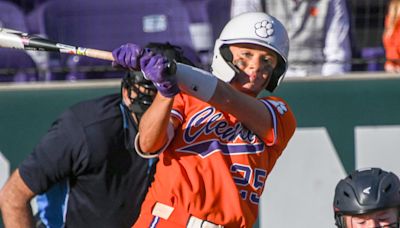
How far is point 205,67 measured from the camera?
19.5 feet

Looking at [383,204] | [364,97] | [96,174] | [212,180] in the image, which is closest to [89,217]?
[96,174]

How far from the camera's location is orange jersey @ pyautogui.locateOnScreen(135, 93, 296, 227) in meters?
3.64

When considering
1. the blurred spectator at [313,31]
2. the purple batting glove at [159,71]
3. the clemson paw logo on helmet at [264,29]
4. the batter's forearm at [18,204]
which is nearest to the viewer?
the purple batting glove at [159,71]

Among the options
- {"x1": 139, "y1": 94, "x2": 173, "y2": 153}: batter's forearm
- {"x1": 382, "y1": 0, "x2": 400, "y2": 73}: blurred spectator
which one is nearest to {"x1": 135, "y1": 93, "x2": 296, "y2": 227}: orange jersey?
{"x1": 139, "y1": 94, "x2": 173, "y2": 153}: batter's forearm

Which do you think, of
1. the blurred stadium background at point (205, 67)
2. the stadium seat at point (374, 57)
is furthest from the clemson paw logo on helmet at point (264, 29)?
the stadium seat at point (374, 57)

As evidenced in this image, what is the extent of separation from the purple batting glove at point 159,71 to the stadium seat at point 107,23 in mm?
2724

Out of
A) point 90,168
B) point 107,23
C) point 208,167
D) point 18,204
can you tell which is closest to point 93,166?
point 90,168

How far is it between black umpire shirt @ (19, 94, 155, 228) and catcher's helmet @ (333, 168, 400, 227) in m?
1.23

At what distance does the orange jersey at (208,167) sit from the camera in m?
3.64

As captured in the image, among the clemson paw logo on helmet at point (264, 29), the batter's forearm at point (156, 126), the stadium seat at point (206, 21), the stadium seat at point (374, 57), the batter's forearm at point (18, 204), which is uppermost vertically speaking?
the clemson paw logo on helmet at point (264, 29)

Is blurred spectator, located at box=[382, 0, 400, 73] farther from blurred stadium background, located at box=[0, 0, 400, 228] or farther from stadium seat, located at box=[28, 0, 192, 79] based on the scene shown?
stadium seat, located at box=[28, 0, 192, 79]

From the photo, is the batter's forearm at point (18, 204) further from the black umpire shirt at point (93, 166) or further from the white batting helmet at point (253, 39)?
the white batting helmet at point (253, 39)

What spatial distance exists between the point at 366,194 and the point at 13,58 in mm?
3058

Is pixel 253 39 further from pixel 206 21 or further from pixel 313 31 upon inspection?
pixel 313 31
